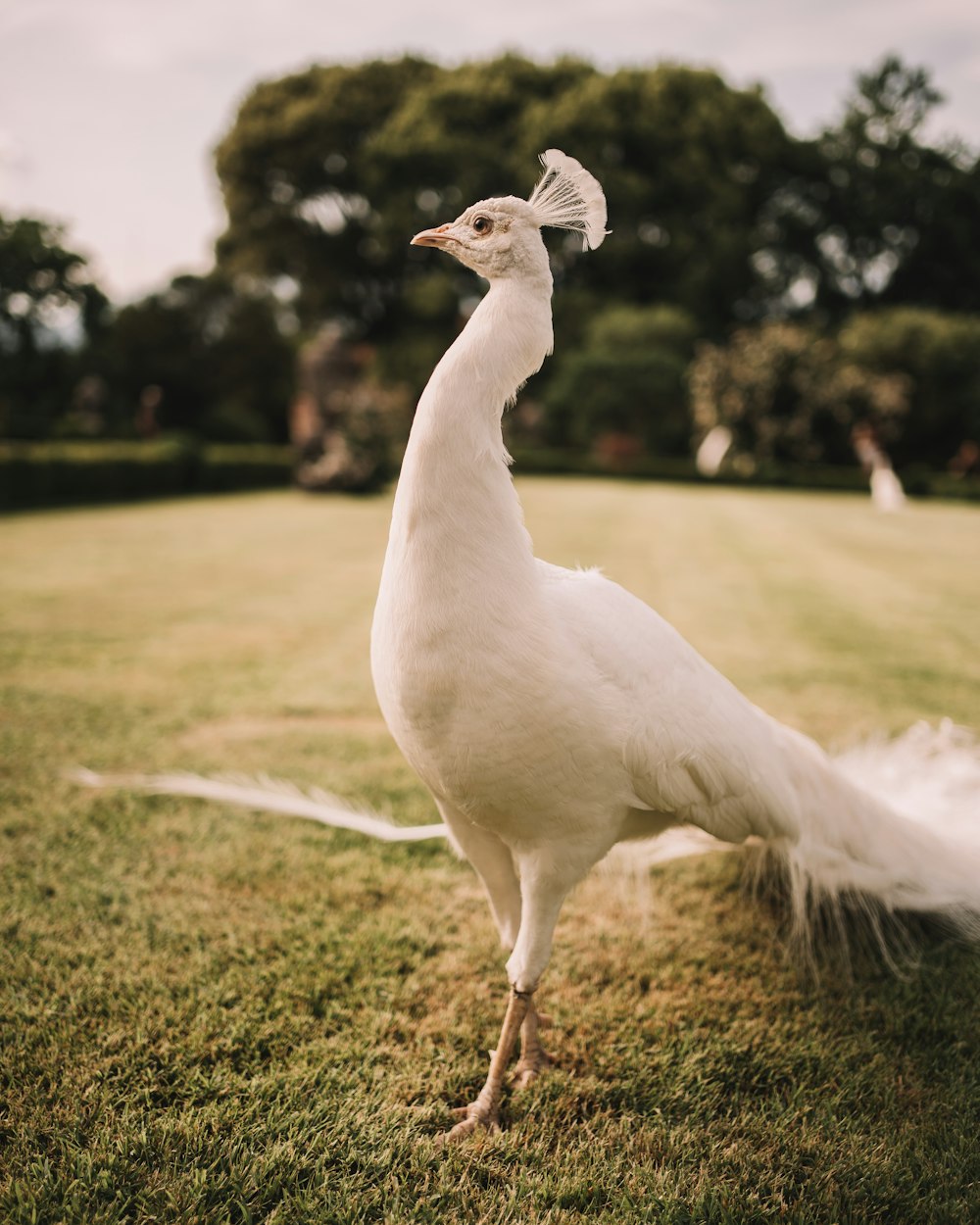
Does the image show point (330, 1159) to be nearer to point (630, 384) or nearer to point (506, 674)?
point (506, 674)

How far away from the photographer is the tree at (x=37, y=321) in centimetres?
2520

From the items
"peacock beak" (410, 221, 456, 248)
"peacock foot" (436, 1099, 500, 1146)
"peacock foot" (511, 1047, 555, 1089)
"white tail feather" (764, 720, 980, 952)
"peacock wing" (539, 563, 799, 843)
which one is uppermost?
"peacock beak" (410, 221, 456, 248)

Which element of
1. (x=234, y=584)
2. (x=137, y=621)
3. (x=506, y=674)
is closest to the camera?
(x=506, y=674)

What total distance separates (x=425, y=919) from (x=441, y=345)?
33480 millimetres

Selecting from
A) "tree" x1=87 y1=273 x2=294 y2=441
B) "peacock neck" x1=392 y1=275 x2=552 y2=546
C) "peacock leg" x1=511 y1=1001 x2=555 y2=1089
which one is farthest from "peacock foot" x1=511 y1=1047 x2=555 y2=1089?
"tree" x1=87 y1=273 x2=294 y2=441

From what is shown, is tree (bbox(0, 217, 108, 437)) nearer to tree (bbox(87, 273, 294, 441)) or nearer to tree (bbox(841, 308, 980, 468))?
tree (bbox(87, 273, 294, 441))

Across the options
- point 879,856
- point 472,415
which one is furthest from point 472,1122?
point 472,415

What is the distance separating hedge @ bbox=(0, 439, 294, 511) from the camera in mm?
16778

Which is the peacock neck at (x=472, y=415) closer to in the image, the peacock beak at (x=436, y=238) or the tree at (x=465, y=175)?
the peacock beak at (x=436, y=238)

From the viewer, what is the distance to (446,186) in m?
32.2

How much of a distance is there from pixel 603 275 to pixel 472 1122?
3811cm

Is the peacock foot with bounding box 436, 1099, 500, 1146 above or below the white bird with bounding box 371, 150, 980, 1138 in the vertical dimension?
below

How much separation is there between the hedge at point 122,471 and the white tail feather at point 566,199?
671 inches

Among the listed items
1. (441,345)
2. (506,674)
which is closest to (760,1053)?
(506,674)
